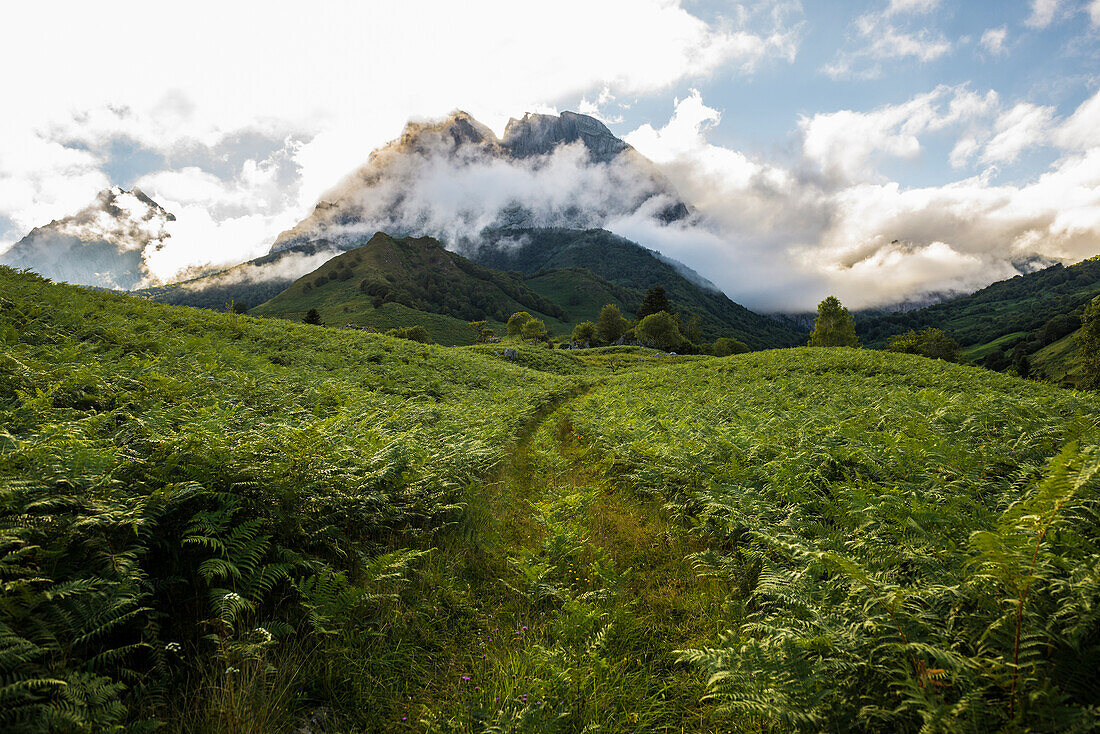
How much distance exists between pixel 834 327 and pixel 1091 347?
29.2 m

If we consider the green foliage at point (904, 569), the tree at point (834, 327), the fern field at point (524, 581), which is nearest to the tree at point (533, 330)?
the tree at point (834, 327)

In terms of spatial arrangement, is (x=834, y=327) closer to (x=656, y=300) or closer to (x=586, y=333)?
(x=656, y=300)

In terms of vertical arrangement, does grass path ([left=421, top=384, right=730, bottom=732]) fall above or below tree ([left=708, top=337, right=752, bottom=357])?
below

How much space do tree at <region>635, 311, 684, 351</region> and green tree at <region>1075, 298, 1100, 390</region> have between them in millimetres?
55224

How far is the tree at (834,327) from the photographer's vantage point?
70.8 metres

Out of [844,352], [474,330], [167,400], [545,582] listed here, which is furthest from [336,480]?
[474,330]

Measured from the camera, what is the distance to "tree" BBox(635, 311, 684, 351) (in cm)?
9225

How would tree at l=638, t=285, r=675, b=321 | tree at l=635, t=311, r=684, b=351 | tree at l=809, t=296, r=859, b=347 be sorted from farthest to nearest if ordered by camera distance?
tree at l=638, t=285, r=675, b=321 < tree at l=635, t=311, r=684, b=351 < tree at l=809, t=296, r=859, b=347

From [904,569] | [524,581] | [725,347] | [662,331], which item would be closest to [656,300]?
[662,331]

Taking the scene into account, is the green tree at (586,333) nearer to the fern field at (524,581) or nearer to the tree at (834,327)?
the tree at (834,327)

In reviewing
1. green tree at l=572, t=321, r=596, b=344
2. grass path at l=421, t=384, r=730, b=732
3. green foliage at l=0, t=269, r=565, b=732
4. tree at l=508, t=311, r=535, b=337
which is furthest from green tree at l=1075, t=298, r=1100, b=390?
tree at l=508, t=311, r=535, b=337

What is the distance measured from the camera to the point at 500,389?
82.4ft

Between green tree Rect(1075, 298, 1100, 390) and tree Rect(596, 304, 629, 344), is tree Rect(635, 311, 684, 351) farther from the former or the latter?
green tree Rect(1075, 298, 1100, 390)

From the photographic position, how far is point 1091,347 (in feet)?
143
